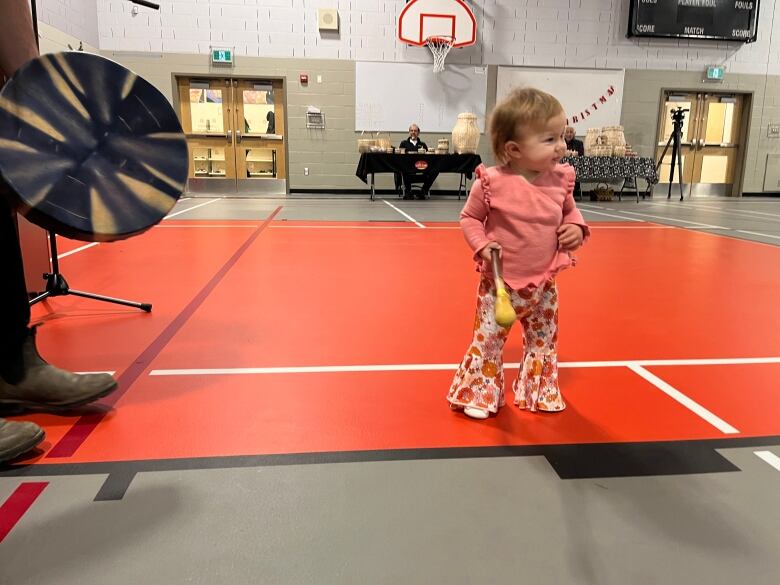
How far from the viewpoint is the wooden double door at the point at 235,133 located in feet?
37.3

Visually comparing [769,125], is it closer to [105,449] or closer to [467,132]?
[467,132]

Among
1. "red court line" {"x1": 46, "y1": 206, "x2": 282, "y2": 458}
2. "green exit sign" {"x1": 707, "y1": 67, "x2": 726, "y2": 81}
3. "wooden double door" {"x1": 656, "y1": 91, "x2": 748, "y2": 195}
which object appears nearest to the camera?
"red court line" {"x1": 46, "y1": 206, "x2": 282, "y2": 458}

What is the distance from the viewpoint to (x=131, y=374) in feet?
6.25

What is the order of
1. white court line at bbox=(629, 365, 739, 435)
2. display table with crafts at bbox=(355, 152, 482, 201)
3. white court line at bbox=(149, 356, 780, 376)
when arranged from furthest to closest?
display table with crafts at bbox=(355, 152, 482, 201) < white court line at bbox=(149, 356, 780, 376) < white court line at bbox=(629, 365, 739, 435)

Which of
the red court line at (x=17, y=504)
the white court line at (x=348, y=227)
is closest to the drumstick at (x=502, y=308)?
the red court line at (x=17, y=504)

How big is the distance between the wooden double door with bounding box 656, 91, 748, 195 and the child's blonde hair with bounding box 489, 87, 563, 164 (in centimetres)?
1238

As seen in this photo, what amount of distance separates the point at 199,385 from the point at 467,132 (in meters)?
8.61

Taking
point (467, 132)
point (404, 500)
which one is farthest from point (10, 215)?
point (467, 132)

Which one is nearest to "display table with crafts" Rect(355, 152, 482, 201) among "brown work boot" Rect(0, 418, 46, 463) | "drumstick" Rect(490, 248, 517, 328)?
"drumstick" Rect(490, 248, 517, 328)

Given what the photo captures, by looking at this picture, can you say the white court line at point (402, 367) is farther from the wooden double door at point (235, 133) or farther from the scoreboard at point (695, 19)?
the scoreboard at point (695, 19)

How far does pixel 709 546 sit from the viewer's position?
41.7 inches

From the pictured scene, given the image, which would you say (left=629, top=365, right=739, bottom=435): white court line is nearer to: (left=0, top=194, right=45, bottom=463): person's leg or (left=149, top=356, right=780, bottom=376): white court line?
(left=149, top=356, right=780, bottom=376): white court line

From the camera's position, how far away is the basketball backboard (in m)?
10.9

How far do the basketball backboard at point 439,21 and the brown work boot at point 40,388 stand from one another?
10.7 metres
